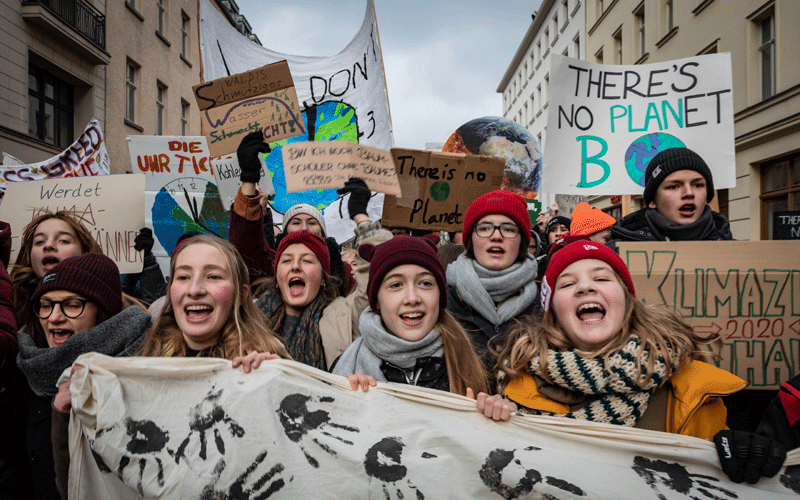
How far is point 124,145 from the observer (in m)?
13.8

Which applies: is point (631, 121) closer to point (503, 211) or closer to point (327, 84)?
point (503, 211)

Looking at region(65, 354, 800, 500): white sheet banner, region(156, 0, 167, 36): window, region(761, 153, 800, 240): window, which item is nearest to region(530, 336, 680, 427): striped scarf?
region(65, 354, 800, 500): white sheet banner

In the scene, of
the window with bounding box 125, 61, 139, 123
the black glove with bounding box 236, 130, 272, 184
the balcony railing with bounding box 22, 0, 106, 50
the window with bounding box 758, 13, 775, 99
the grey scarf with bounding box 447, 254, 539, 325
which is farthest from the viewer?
the window with bounding box 125, 61, 139, 123

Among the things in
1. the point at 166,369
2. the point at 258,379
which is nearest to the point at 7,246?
the point at 166,369

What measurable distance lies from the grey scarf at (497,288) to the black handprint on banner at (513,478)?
85 cm

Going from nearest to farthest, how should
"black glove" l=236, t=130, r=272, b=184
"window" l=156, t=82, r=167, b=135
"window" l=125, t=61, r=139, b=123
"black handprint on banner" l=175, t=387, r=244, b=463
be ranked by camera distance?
1. "black handprint on banner" l=175, t=387, r=244, b=463
2. "black glove" l=236, t=130, r=272, b=184
3. "window" l=125, t=61, r=139, b=123
4. "window" l=156, t=82, r=167, b=135

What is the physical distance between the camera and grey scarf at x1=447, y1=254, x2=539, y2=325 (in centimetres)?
216

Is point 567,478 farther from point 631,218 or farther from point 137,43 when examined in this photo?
point 137,43

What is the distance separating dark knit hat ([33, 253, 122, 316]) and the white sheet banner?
1.65 ft

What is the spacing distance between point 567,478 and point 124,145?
15482mm

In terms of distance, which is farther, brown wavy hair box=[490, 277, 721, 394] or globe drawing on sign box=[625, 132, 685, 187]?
globe drawing on sign box=[625, 132, 685, 187]

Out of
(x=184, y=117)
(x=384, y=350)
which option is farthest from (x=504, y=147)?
(x=184, y=117)

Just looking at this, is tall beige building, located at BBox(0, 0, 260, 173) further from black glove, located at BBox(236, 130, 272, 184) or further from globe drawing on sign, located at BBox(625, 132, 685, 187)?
globe drawing on sign, located at BBox(625, 132, 685, 187)

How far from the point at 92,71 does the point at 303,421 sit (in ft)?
47.5
